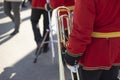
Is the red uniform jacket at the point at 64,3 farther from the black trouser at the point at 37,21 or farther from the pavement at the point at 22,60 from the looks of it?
the pavement at the point at 22,60

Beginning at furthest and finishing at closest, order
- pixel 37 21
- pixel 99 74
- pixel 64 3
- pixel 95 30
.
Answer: pixel 37 21, pixel 64 3, pixel 99 74, pixel 95 30

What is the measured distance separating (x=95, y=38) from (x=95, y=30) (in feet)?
0.21

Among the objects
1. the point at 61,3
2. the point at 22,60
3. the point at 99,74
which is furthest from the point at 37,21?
the point at 99,74

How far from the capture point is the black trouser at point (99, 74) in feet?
8.68

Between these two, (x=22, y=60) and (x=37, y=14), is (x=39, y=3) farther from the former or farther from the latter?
(x=22, y=60)

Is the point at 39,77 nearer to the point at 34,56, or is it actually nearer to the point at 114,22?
the point at 34,56

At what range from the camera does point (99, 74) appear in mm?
2676

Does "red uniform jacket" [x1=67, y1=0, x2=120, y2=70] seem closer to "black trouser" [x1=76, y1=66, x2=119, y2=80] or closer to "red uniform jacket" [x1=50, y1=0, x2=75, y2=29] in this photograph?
"black trouser" [x1=76, y1=66, x2=119, y2=80]

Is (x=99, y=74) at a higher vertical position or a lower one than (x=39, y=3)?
lower

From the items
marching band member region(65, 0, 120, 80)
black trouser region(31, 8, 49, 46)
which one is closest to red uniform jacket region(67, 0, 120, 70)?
marching band member region(65, 0, 120, 80)

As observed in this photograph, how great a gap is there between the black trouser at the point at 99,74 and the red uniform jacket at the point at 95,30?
0.06 metres

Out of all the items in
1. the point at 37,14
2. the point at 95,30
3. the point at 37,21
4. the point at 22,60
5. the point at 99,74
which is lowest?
the point at 22,60

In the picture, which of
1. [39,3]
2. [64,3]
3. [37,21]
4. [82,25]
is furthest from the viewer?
[37,21]

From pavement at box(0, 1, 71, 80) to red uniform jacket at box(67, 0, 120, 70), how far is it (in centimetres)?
224
